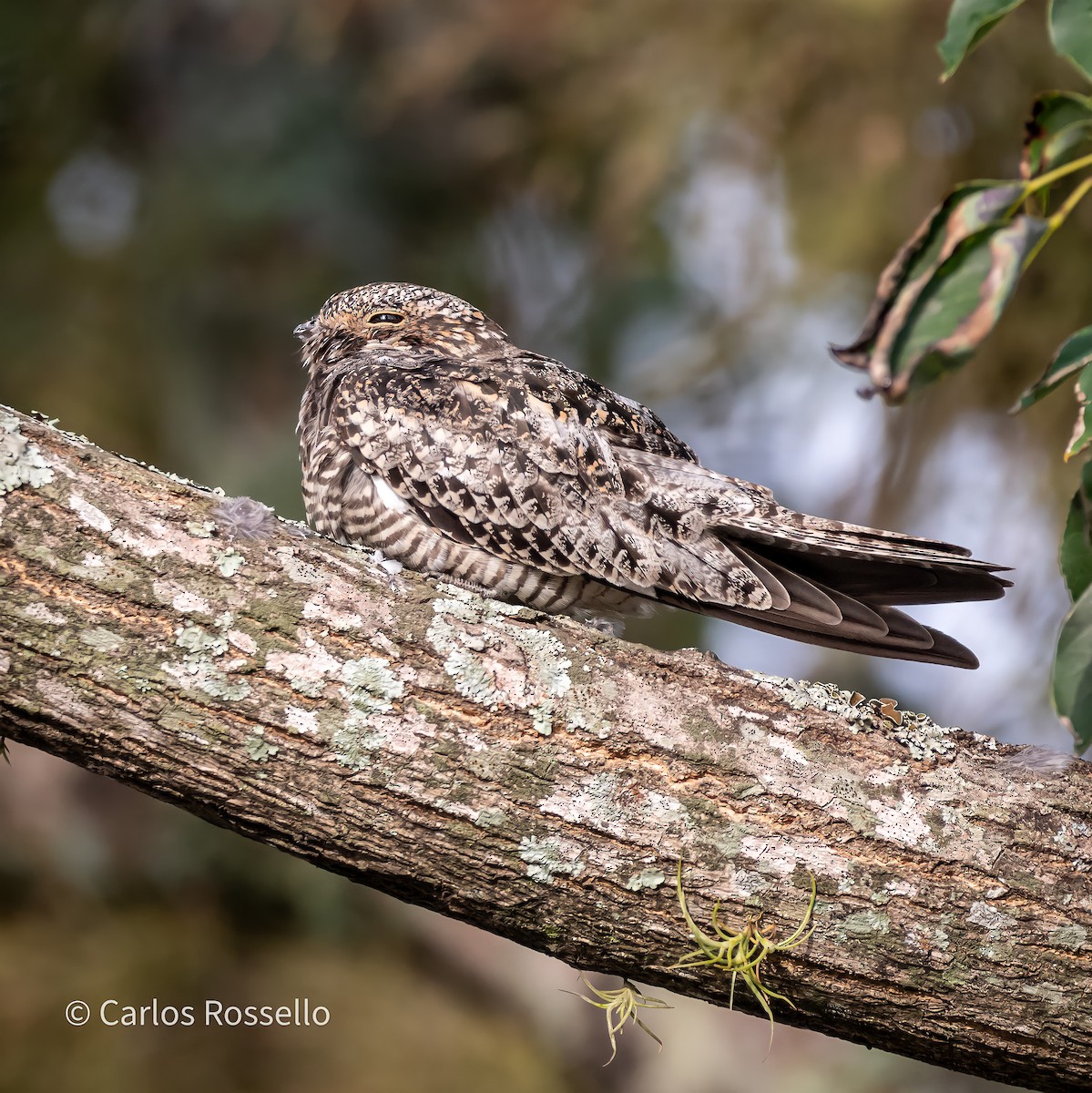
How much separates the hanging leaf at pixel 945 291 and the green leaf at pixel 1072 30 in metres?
0.23

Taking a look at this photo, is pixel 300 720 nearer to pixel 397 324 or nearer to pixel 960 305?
pixel 960 305

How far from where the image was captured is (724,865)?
6.73 feet

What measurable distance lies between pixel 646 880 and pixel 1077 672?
921 mm

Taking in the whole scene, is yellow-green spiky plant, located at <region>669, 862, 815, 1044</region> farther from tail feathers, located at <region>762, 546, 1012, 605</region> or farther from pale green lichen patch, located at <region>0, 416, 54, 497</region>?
pale green lichen patch, located at <region>0, 416, 54, 497</region>

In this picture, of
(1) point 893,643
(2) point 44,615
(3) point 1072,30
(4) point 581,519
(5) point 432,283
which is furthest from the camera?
(5) point 432,283

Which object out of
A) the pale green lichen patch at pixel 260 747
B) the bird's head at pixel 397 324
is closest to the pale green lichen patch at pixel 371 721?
the pale green lichen patch at pixel 260 747

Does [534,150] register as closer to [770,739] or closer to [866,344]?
[770,739]

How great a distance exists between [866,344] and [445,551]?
5.87ft

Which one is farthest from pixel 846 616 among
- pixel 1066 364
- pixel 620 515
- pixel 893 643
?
pixel 1066 364

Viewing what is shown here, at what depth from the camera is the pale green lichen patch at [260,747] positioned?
1963mm

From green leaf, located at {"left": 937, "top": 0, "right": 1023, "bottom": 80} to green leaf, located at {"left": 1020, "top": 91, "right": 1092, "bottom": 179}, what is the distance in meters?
0.11

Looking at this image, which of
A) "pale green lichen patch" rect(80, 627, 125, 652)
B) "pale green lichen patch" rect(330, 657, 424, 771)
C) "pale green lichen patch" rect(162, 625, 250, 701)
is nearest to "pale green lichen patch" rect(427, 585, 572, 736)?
"pale green lichen patch" rect(330, 657, 424, 771)

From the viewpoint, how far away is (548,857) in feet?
6.63

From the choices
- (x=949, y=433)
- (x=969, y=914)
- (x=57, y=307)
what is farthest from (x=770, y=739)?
(x=57, y=307)
